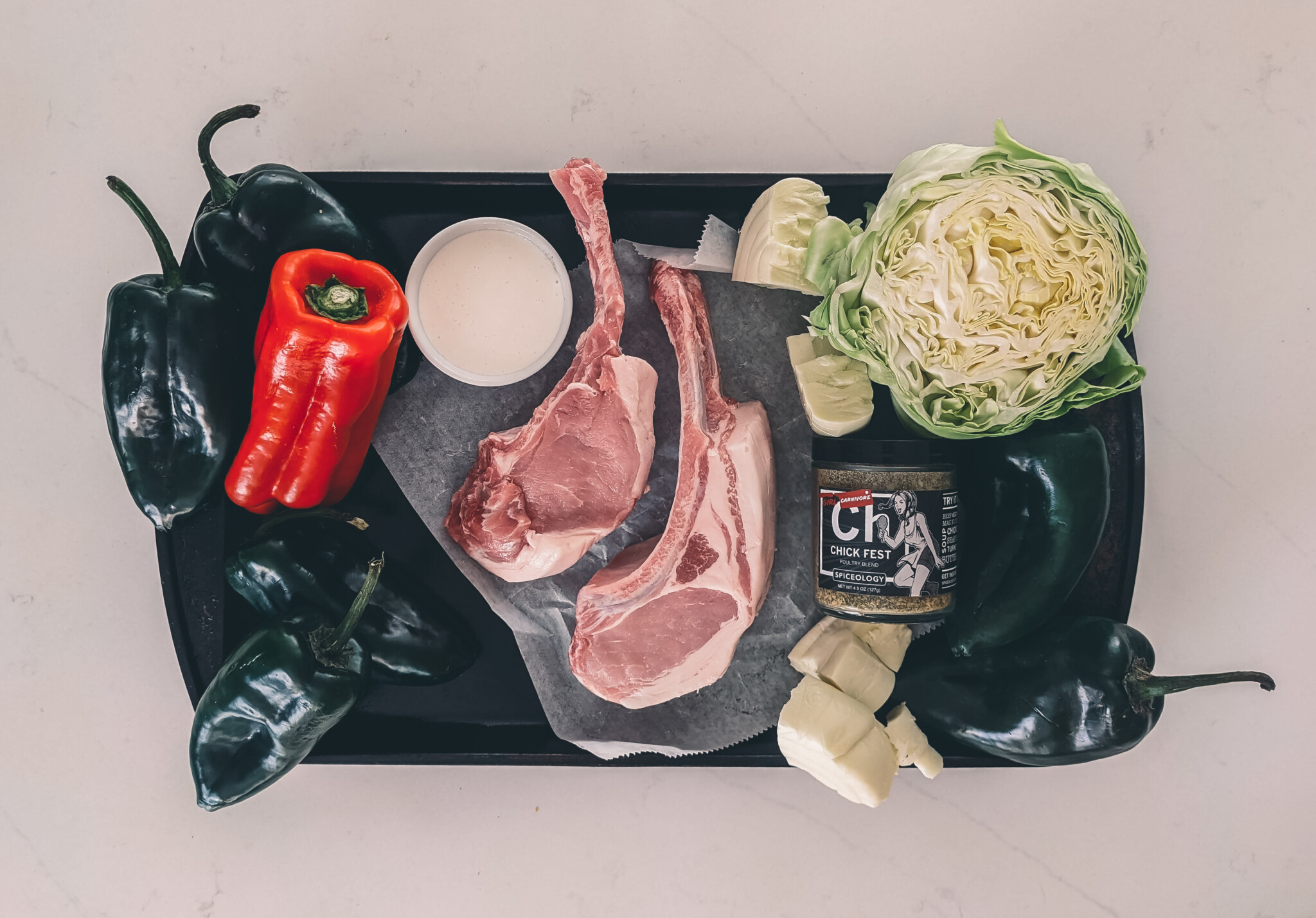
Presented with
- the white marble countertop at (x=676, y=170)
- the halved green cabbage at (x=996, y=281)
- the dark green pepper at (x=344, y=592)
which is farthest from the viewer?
the white marble countertop at (x=676, y=170)

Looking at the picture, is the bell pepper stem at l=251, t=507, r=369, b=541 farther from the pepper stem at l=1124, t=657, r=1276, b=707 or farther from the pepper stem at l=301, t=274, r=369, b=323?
the pepper stem at l=1124, t=657, r=1276, b=707

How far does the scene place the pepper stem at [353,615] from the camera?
154 cm

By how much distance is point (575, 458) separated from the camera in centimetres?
173

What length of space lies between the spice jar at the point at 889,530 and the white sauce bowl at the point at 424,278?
64 centimetres

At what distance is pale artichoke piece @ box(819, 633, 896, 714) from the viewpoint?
5.52ft

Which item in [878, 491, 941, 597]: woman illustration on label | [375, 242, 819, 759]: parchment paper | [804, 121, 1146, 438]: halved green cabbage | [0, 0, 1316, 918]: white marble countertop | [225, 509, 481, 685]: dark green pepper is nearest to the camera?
[804, 121, 1146, 438]: halved green cabbage

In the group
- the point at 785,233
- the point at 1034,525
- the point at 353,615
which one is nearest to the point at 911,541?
the point at 1034,525

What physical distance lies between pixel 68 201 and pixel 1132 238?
2.36m

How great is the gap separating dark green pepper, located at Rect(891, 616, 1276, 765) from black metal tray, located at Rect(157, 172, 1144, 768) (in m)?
0.11

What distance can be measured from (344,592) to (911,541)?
1.19 m

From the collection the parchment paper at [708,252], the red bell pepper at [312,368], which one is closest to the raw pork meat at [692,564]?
the parchment paper at [708,252]

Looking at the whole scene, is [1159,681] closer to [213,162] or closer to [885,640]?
[885,640]

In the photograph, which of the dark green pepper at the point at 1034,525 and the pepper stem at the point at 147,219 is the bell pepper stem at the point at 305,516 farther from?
the dark green pepper at the point at 1034,525

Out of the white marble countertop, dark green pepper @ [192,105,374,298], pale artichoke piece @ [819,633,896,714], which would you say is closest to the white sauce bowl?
dark green pepper @ [192,105,374,298]
